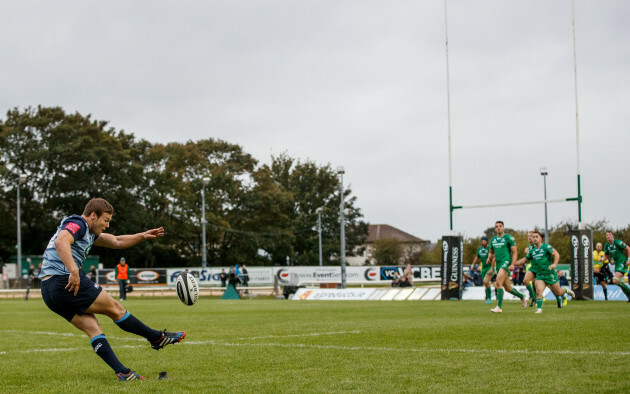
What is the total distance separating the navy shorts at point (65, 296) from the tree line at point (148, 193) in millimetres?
55421

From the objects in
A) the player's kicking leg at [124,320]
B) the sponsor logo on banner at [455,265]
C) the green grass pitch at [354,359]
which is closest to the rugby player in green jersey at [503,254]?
the green grass pitch at [354,359]

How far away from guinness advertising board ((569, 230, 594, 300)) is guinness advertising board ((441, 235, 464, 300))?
4312mm

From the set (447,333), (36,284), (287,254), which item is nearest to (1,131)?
(36,284)

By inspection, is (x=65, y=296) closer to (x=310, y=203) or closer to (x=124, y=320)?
(x=124, y=320)

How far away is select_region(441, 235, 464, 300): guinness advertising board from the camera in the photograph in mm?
28016

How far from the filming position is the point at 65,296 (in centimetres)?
700

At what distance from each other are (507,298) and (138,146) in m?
49.1

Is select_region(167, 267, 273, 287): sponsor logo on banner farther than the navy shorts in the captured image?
Yes

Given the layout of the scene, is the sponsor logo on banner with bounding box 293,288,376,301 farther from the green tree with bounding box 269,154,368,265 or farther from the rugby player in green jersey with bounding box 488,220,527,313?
the green tree with bounding box 269,154,368,265

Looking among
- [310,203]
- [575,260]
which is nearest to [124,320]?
[575,260]

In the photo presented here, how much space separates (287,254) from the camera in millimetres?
80500

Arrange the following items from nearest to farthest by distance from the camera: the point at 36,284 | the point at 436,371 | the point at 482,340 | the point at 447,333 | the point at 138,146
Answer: the point at 436,371
the point at 482,340
the point at 447,333
the point at 36,284
the point at 138,146

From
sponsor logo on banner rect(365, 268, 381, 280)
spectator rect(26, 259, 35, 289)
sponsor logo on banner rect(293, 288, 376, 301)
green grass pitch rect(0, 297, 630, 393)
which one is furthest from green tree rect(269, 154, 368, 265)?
green grass pitch rect(0, 297, 630, 393)

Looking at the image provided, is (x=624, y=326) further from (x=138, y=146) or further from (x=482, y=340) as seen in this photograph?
(x=138, y=146)
